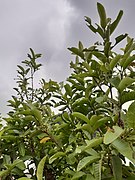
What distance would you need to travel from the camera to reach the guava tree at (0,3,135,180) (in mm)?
1354

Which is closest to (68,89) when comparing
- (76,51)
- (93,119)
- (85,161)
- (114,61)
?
(76,51)

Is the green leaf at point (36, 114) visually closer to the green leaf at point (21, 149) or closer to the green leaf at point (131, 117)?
the green leaf at point (21, 149)

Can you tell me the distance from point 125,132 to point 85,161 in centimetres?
21

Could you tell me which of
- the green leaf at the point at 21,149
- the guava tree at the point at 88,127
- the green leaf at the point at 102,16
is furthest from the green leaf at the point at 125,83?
the green leaf at the point at 21,149

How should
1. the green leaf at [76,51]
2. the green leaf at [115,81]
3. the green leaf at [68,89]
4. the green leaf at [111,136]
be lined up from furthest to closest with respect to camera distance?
the green leaf at [68,89] → the green leaf at [76,51] → the green leaf at [115,81] → the green leaf at [111,136]

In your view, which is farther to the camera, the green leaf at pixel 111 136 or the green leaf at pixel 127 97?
the green leaf at pixel 127 97

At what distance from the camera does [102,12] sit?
1.78 metres

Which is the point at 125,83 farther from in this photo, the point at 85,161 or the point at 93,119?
the point at 85,161

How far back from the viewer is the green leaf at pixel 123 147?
124 cm

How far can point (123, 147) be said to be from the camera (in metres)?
1.26

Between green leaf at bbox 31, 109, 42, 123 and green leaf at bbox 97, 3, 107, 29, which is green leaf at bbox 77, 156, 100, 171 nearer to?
green leaf at bbox 31, 109, 42, 123

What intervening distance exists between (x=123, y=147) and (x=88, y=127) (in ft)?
0.89

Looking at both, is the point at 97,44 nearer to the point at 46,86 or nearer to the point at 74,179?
the point at 74,179

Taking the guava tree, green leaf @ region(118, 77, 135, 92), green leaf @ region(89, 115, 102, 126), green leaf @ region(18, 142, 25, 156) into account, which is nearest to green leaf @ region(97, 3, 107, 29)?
the guava tree
